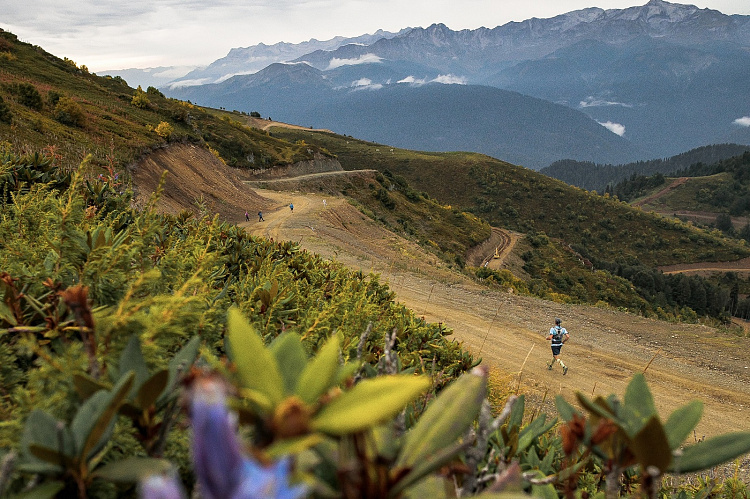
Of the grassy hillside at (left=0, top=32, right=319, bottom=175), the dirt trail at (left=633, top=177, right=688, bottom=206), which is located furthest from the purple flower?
the dirt trail at (left=633, top=177, right=688, bottom=206)

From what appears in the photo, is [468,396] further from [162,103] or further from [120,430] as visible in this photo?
[162,103]

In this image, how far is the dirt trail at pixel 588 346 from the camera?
10898 mm

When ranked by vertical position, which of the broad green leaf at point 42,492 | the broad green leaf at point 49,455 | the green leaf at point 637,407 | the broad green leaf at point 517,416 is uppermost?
the green leaf at point 637,407

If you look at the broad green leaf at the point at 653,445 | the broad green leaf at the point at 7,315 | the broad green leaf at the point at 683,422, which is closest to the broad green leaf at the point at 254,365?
the broad green leaf at the point at 653,445

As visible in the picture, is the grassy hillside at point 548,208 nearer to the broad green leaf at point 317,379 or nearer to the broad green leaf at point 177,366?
the broad green leaf at point 177,366

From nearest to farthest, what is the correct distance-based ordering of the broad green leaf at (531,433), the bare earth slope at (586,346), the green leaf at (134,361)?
the green leaf at (134,361) → the broad green leaf at (531,433) → the bare earth slope at (586,346)

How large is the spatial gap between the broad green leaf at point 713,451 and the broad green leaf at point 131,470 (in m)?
1.17

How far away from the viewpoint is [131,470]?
908mm

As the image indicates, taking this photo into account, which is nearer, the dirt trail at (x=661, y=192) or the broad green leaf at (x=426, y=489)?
the broad green leaf at (x=426, y=489)

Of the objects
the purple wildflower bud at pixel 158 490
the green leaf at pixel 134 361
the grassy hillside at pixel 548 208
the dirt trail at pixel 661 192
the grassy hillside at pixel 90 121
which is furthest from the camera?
the dirt trail at pixel 661 192

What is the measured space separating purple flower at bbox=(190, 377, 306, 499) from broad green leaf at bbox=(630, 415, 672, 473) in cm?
74

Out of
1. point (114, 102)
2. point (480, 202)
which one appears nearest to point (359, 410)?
point (114, 102)

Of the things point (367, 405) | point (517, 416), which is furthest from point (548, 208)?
point (367, 405)

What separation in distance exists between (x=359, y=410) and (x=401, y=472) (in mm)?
196
